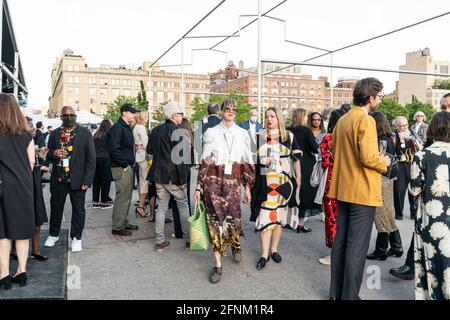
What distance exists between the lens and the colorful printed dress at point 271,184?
5129 millimetres

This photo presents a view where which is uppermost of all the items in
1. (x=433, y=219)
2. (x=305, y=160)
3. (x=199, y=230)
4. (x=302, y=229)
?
(x=305, y=160)

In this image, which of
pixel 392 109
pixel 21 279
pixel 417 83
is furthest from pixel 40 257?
pixel 417 83

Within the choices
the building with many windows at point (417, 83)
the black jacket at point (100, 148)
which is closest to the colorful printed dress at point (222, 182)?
the black jacket at point (100, 148)

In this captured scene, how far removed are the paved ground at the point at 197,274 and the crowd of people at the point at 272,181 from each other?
183 mm

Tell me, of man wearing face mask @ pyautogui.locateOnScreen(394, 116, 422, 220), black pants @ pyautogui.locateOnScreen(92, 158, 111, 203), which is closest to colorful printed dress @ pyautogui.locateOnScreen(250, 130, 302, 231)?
man wearing face mask @ pyautogui.locateOnScreen(394, 116, 422, 220)

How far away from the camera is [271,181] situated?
5141mm

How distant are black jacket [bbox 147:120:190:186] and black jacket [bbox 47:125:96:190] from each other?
80 cm

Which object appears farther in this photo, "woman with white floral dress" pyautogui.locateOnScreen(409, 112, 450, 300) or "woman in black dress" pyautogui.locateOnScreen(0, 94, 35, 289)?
"woman in black dress" pyautogui.locateOnScreen(0, 94, 35, 289)

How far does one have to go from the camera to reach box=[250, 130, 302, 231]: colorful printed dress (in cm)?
513

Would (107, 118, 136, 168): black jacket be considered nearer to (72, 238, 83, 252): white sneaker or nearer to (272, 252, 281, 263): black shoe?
(72, 238, 83, 252): white sneaker

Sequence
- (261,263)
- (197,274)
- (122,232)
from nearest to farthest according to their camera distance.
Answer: (197,274)
(261,263)
(122,232)

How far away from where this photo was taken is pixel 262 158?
17.0 feet

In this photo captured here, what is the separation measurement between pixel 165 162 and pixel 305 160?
222 cm

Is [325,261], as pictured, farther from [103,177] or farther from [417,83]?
[417,83]
